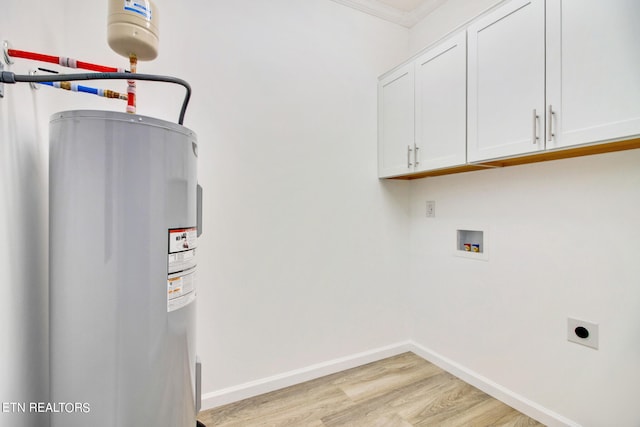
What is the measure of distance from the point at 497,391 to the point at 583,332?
0.67 m

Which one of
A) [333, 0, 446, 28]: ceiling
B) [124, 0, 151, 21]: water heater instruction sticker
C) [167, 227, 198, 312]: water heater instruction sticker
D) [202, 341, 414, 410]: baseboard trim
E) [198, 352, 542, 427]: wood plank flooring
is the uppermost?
[333, 0, 446, 28]: ceiling

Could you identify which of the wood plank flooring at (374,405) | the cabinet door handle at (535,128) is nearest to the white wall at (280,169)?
the wood plank flooring at (374,405)

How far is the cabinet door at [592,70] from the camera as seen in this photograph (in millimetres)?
1156

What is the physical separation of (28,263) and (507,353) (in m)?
2.39

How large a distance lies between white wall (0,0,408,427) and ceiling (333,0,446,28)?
6 cm

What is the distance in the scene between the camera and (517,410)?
174cm

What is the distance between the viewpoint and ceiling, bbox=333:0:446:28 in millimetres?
2282

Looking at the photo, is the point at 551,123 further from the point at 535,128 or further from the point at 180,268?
the point at 180,268

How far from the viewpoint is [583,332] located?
1.48m

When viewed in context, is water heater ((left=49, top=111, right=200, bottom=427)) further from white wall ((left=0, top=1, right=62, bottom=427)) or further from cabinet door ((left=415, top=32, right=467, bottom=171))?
cabinet door ((left=415, top=32, right=467, bottom=171))

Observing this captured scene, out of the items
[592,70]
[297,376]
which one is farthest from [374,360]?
[592,70]

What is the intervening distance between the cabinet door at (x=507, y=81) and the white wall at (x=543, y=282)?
31 cm

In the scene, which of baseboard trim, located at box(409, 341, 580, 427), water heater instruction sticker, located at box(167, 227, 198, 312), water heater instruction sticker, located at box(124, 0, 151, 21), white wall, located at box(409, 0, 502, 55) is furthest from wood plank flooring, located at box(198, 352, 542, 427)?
white wall, located at box(409, 0, 502, 55)

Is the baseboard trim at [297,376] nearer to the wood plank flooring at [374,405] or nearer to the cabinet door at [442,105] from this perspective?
the wood plank flooring at [374,405]
